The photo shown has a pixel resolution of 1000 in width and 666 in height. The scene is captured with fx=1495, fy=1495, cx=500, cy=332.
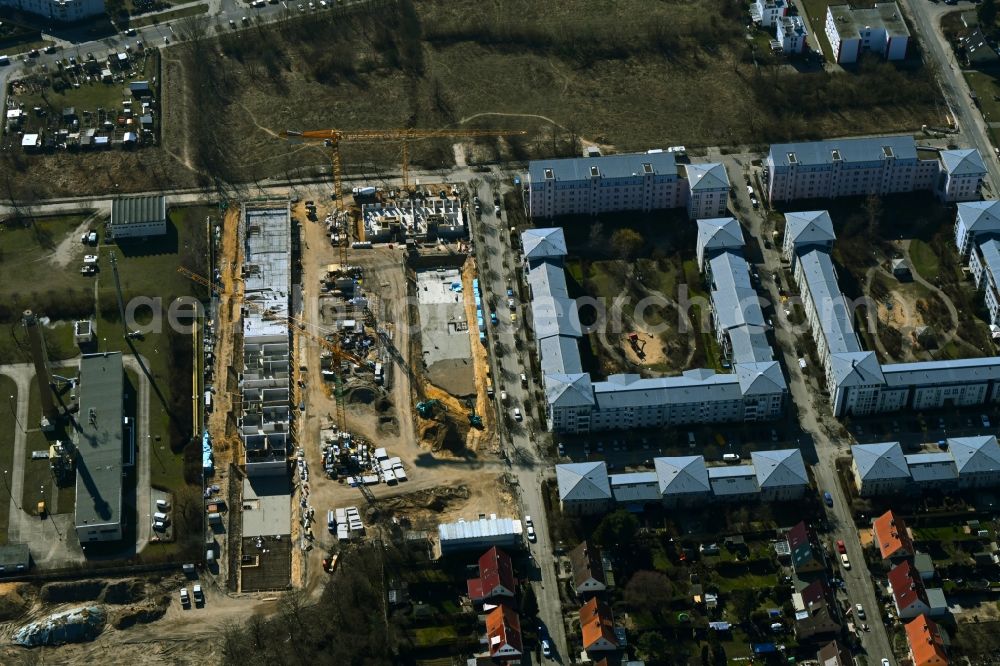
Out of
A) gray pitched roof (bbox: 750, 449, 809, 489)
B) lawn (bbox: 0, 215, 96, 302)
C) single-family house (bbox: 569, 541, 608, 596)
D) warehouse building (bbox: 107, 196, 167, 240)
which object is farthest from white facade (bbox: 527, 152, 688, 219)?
lawn (bbox: 0, 215, 96, 302)

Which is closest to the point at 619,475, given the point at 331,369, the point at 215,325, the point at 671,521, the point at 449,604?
the point at 671,521

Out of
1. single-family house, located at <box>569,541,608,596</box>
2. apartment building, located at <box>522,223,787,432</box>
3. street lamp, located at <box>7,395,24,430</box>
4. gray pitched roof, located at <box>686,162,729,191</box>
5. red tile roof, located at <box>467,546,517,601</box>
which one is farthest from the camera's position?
gray pitched roof, located at <box>686,162,729,191</box>

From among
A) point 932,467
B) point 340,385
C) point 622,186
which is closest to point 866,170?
point 622,186

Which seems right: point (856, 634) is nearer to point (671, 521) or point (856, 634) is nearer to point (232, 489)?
point (671, 521)

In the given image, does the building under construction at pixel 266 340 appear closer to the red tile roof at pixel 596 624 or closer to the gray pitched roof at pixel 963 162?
the red tile roof at pixel 596 624

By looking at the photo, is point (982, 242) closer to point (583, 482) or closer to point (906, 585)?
point (906, 585)

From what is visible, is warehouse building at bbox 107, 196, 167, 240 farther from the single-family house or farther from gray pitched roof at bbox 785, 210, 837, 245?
gray pitched roof at bbox 785, 210, 837, 245

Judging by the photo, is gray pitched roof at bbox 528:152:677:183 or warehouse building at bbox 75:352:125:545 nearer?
warehouse building at bbox 75:352:125:545
